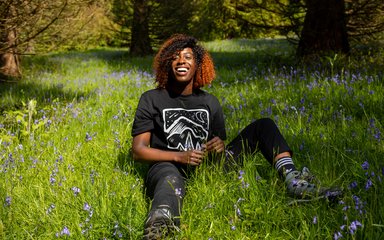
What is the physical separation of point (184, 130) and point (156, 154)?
0.38 m

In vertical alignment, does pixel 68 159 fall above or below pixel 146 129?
below

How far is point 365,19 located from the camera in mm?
8930

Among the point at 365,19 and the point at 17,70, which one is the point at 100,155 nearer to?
the point at 17,70

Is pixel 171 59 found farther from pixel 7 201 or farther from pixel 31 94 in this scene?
pixel 31 94

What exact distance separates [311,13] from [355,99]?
13.7 ft

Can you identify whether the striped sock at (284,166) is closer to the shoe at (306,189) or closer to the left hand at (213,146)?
the shoe at (306,189)

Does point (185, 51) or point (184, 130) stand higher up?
point (185, 51)

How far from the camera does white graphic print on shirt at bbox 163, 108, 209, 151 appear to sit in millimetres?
3270

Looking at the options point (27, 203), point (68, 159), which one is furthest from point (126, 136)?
point (27, 203)

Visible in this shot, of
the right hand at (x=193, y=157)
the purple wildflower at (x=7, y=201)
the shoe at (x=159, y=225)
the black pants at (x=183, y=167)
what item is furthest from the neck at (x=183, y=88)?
the purple wildflower at (x=7, y=201)

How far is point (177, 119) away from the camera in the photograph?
10.9ft

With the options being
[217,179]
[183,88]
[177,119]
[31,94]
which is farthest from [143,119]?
[31,94]

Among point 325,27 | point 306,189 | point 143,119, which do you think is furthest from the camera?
point 325,27

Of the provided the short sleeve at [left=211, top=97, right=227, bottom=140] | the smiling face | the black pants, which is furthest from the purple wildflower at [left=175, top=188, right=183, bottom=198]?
the smiling face
